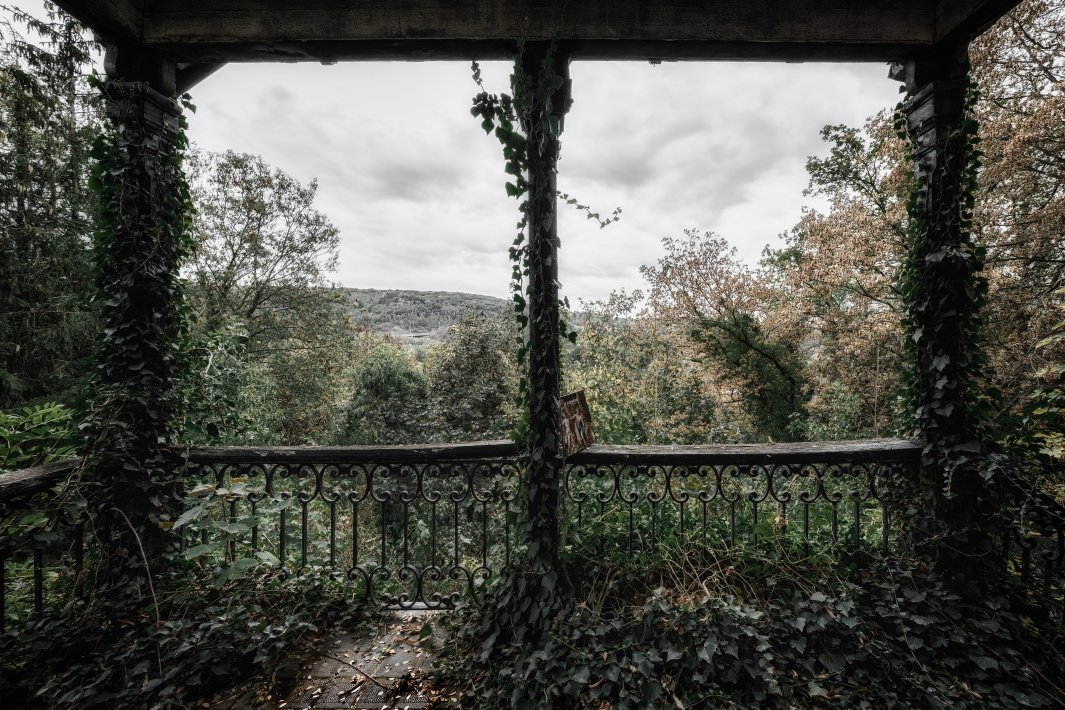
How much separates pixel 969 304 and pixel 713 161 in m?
5.85

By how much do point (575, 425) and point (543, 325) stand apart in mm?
619

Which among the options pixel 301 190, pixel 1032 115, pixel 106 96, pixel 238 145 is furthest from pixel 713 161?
pixel 238 145

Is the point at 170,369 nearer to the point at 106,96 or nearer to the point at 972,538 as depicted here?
the point at 106,96

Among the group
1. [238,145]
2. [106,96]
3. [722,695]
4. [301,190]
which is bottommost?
[722,695]

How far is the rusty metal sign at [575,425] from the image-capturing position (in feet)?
8.06


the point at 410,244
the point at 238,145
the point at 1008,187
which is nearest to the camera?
the point at 1008,187

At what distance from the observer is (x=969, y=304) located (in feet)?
8.32

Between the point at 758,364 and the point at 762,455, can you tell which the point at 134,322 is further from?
the point at 758,364

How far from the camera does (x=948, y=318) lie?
2.54m

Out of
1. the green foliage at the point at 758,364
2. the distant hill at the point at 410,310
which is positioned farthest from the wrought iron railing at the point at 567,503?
the distant hill at the point at 410,310

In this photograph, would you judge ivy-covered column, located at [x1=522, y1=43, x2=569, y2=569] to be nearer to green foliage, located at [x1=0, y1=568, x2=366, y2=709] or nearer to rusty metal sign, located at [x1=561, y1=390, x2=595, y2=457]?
rusty metal sign, located at [x1=561, y1=390, x2=595, y2=457]

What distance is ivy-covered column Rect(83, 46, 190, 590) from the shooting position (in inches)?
96.5

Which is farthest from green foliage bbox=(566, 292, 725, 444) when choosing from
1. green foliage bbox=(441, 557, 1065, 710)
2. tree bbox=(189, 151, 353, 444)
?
tree bbox=(189, 151, 353, 444)

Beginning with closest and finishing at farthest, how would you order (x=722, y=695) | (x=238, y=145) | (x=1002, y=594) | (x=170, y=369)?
(x=722, y=695), (x=1002, y=594), (x=170, y=369), (x=238, y=145)
